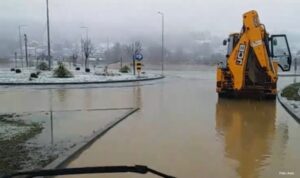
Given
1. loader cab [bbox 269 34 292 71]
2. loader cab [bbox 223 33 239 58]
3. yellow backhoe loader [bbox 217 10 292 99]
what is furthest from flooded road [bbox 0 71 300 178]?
loader cab [bbox 223 33 239 58]

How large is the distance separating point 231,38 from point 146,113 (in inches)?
279

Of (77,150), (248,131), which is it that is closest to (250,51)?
(248,131)

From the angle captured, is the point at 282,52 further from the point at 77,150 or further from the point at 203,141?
the point at 77,150

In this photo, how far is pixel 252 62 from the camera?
58.3 ft

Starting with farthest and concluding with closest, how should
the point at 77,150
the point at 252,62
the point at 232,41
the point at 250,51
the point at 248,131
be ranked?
the point at 232,41, the point at 252,62, the point at 250,51, the point at 248,131, the point at 77,150

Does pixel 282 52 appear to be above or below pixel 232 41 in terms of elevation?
below

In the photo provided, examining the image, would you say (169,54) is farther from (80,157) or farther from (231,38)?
(80,157)

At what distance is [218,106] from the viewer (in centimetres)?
1619

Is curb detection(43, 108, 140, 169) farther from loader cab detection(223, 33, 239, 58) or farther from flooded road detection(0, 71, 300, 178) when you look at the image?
loader cab detection(223, 33, 239, 58)

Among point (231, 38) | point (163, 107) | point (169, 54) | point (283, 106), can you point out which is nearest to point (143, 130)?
point (163, 107)

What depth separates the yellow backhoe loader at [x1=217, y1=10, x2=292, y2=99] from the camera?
17.1 m

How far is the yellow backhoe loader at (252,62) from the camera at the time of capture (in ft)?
56.2

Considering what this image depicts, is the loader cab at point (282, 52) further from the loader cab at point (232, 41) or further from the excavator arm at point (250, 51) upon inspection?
the loader cab at point (232, 41)

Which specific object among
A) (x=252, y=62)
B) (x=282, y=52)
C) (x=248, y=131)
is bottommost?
(x=248, y=131)
